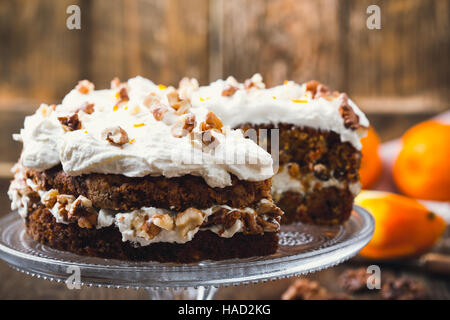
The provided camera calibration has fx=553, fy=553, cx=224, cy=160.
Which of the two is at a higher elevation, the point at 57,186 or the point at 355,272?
the point at 57,186

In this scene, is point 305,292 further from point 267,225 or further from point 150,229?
point 150,229

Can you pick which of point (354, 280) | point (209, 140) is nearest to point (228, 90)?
point (209, 140)

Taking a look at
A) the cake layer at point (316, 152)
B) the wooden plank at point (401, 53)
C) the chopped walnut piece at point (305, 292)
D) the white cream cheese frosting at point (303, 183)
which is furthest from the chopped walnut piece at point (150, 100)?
the wooden plank at point (401, 53)

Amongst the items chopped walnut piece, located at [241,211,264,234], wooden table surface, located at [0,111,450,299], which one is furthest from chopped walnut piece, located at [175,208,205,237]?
wooden table surface, located at [0,111,450,299]

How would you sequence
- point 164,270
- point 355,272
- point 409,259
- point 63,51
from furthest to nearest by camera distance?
1. point 63,51
2. point 409,259
3. point 355,272
4. point 164,270

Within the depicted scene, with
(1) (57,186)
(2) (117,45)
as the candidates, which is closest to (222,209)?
(1) (57,186)

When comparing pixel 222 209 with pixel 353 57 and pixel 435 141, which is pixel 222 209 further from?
pixel 353 57
